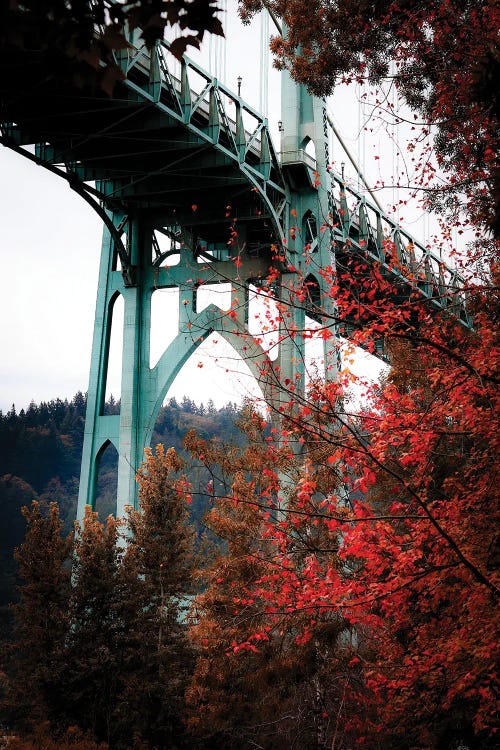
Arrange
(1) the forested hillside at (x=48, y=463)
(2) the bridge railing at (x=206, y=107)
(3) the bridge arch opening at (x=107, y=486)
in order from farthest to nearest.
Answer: (3) the bridge arch opening at (x=107, y=486) < (1) the forested hillside at (x=48, y=463) < (2) the bridge railing at (x=206, y=107)

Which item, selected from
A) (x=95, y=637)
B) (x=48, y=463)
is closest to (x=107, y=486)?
(x=48, y=463)

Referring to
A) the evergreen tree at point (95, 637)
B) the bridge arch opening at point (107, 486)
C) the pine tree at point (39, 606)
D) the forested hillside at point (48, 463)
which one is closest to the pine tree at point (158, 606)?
the evergreen tree at point (95, 637)

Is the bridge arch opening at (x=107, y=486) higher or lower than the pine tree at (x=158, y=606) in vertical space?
higher

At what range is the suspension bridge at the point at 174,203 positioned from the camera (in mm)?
18516

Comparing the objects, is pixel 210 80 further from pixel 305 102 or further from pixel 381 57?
pixel 381 57

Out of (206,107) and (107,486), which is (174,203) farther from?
(107,486)

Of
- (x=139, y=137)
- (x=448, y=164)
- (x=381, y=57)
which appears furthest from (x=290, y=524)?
(x=139, y=137)

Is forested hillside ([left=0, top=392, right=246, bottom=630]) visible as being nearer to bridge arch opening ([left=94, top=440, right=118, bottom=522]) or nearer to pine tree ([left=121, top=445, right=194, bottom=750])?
bridge arch opening ([left=94, top=440, right=118, bottom=522])

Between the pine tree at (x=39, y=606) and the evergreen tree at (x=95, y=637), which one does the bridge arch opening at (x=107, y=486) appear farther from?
the evergreen tree at (x=95, y=637)

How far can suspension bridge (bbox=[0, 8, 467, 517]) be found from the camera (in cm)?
1852

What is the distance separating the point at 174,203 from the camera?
22391 millimetres

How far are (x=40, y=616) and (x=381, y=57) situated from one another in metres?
15.9

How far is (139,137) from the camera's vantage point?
19.1 m

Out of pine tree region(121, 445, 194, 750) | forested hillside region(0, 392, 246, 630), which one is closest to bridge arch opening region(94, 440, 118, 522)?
forested hillside region(0, 392, 246, 630)
